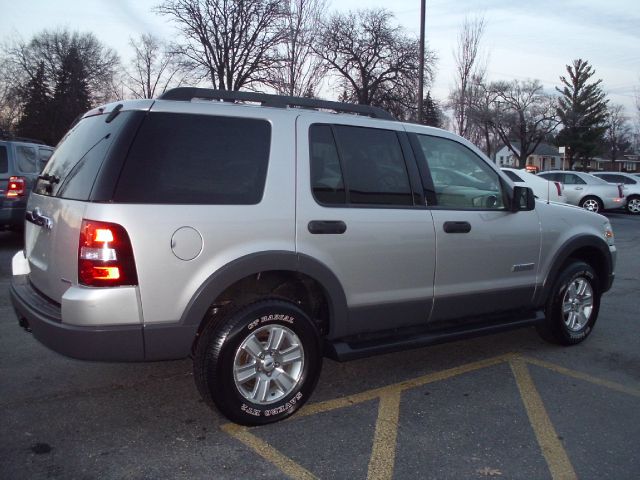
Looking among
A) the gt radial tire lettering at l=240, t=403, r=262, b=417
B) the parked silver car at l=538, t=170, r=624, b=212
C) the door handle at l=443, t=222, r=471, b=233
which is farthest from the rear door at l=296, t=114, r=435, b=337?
the parked silver car at l=538, t=170, r=624, b=212

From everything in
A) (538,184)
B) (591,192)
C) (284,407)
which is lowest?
(284,407)

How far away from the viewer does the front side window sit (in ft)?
11.5

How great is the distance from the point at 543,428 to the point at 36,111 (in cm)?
5350

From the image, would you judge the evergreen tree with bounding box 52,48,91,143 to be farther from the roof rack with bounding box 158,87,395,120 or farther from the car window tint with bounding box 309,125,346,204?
the car window tint with bounding box 309,125,346,204

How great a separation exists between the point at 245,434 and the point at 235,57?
103 ft

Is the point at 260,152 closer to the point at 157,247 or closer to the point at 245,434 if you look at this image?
the point at 157,247

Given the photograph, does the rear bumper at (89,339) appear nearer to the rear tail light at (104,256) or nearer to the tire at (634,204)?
the rear tail light at (104,256)

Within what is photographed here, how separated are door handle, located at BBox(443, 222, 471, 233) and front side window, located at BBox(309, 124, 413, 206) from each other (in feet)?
1.09

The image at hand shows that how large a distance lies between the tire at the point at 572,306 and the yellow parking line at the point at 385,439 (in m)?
1.75

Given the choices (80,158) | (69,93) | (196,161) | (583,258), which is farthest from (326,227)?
(69,93)

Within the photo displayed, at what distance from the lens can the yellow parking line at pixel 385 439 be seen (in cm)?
289

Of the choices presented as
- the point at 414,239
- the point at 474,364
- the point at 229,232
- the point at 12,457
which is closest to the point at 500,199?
the point at 414,239

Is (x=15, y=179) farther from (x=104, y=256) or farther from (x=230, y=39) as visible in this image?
(x=230, y=39)

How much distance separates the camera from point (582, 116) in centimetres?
6456
